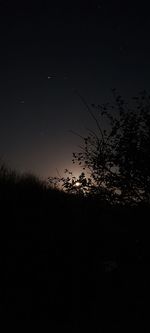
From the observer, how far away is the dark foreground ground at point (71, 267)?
728 cm

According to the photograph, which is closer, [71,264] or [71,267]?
[71,267]

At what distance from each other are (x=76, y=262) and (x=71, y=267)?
1.29 feet

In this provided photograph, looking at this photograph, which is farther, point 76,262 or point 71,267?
point 76,262

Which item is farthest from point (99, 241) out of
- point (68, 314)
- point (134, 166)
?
point (68, 314)

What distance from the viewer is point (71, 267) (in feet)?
30.4

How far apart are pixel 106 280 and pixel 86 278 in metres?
0.47

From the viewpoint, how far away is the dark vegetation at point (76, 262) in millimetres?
7332

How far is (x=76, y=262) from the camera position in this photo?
31.6ft

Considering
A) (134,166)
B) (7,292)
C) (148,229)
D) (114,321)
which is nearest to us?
(114,321)

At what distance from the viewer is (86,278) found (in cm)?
880

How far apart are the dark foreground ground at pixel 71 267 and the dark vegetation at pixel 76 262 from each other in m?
0.02

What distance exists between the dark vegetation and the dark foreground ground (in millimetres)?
17

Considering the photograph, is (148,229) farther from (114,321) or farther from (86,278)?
(114,321)

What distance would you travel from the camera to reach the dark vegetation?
7.33 metres
